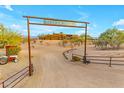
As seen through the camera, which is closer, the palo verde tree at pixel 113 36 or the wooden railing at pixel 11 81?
the wooden railing at pixel 11 81

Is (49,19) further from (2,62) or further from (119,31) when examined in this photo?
(119,31)

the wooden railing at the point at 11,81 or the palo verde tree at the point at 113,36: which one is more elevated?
the palo verde tree at the point at 113,36

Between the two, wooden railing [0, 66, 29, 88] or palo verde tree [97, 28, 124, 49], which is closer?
wooden railing [0, 66, 29, 88]

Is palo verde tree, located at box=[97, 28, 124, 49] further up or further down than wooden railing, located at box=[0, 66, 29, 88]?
further up

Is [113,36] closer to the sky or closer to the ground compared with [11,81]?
closer to the sky

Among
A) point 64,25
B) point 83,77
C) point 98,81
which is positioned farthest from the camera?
point 64,25

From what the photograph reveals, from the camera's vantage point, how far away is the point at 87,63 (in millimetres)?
9961

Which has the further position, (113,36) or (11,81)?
(113,36)
